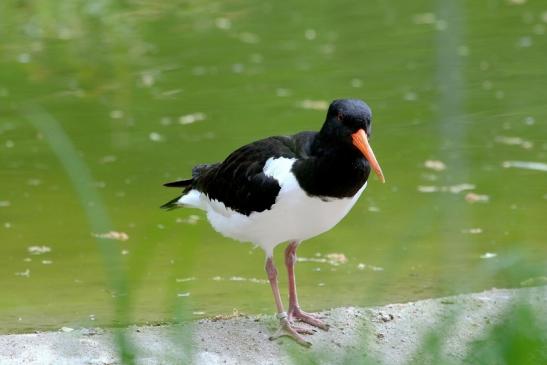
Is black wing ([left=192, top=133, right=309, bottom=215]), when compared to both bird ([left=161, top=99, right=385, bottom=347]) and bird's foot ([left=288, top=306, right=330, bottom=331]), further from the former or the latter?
bird's foot ([left=288, top=306, right=330, bottom=331])

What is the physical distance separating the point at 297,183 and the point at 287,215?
6.7 inches

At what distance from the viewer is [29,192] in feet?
28.7

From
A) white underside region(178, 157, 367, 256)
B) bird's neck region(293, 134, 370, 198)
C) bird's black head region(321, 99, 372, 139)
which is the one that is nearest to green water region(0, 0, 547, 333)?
white underside region(178, 157, 367, 256)

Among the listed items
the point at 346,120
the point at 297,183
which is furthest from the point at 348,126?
the point at 297,183

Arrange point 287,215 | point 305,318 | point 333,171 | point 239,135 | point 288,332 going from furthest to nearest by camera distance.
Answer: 1. point 239,135
2. point 305,318
3. point 288,332
4. point 287,215
5. point 333,171

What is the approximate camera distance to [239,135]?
31.8 ft

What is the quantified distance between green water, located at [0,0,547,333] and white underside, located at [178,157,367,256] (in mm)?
390

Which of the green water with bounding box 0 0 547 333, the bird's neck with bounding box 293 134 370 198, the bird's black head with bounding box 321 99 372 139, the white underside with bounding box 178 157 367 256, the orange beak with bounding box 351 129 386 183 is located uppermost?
the bird's black head with bounding box 321 99 372 139

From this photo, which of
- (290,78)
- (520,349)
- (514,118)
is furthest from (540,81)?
(520,349)

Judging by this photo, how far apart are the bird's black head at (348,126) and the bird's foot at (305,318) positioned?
957mm

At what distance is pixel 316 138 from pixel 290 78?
6.37m

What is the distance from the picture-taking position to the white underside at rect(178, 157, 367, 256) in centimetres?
509

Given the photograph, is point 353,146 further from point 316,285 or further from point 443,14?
point 443,14

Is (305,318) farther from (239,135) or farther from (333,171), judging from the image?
(239,135)
